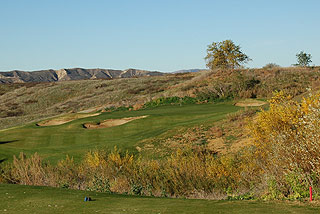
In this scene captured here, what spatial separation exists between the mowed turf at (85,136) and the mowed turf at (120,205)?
474 inches

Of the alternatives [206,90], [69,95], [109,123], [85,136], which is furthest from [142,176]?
[69,95]

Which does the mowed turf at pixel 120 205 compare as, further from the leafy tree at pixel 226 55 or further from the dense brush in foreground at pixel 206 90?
the leafy tree at pixel 226 55

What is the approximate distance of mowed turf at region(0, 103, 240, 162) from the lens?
24031mm

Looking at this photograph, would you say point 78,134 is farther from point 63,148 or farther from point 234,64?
point 234,64

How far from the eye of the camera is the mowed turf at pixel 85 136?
24.0 metres

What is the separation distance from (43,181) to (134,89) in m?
57.6

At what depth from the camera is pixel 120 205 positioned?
9414 mm

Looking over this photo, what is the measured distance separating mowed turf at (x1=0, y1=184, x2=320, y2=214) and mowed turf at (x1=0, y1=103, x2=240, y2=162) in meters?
12.0

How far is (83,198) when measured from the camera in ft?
34.3

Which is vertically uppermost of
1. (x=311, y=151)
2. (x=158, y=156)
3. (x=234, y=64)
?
(x=234, y=64)

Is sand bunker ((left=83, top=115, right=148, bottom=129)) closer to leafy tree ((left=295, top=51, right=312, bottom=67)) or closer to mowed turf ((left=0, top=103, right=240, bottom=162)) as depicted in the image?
mowed turf ((left=0, top=103, right=240, bottom=162))

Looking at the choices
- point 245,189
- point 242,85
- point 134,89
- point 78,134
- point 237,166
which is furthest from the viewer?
point 134,89

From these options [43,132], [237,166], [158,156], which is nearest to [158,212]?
[237,166]

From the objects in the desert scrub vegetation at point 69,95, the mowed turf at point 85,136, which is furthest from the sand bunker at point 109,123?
the desert scrub vegetation at point 69,95
